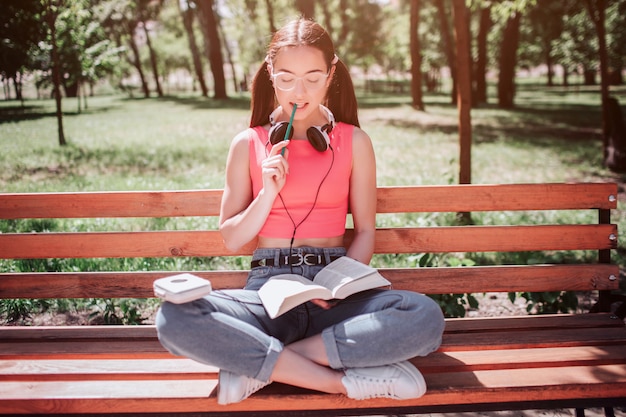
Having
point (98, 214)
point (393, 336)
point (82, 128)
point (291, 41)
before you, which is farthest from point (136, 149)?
point (393, 336)

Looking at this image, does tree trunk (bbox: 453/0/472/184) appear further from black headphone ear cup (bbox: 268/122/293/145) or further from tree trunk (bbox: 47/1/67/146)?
tree trunk (bbox: 47/1/67/146)

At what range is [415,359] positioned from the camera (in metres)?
2.47

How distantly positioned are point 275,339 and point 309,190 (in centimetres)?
76

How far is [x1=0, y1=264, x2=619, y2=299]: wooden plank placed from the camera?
9.91 feet

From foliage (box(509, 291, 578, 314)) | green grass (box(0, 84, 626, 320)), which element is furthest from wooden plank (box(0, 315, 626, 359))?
green grass (box(0, 84, 626, 320))

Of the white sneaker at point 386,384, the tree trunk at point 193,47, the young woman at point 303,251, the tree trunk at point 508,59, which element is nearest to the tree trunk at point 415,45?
the tree trunk at point 508,59

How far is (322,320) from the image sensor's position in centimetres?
239

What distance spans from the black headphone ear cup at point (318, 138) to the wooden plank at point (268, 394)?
3.46 feet

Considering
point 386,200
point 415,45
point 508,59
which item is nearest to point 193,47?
point 415,45

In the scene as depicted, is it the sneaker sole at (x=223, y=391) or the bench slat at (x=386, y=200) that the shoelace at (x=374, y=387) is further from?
the bench slat at (x=386, y=200)

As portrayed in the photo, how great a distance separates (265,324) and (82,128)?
7141 mm

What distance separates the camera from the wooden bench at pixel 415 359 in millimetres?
2188

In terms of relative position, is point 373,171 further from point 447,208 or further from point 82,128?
point 82,128

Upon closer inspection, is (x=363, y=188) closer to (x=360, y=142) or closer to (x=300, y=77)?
(x=360, y=142)
